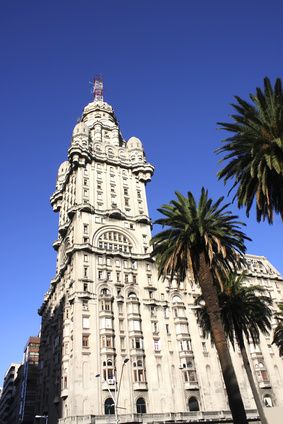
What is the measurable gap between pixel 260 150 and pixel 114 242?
1952 inches

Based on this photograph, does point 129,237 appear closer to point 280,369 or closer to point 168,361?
point 168,361

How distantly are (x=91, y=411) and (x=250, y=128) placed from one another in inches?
1777

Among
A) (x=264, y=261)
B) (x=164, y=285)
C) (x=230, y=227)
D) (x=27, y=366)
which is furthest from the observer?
(x=27, y=366)

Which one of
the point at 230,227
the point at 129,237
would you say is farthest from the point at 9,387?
the point at 230,227

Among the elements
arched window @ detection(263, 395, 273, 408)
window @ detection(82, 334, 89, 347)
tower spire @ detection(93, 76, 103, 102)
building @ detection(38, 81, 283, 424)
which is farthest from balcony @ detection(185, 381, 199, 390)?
tower spire @ detection(93, 76, 103, 102)

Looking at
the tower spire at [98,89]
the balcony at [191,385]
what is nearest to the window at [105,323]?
the balcony at [191,385]

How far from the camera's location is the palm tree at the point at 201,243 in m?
33.2

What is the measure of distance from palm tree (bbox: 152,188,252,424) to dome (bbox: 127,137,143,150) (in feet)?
181

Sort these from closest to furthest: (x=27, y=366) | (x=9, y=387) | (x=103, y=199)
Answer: (x=103, y=199) → (x=27, y=366) → (x=9, y=387)

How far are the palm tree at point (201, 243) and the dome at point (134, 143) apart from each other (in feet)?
181

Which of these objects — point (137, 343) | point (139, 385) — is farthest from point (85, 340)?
point (139, 385)

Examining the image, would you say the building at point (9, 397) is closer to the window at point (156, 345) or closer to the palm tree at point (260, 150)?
the window at point (156, 345)

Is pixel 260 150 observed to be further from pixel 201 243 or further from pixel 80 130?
pixel 80 130

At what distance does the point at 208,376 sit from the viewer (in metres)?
63.2
